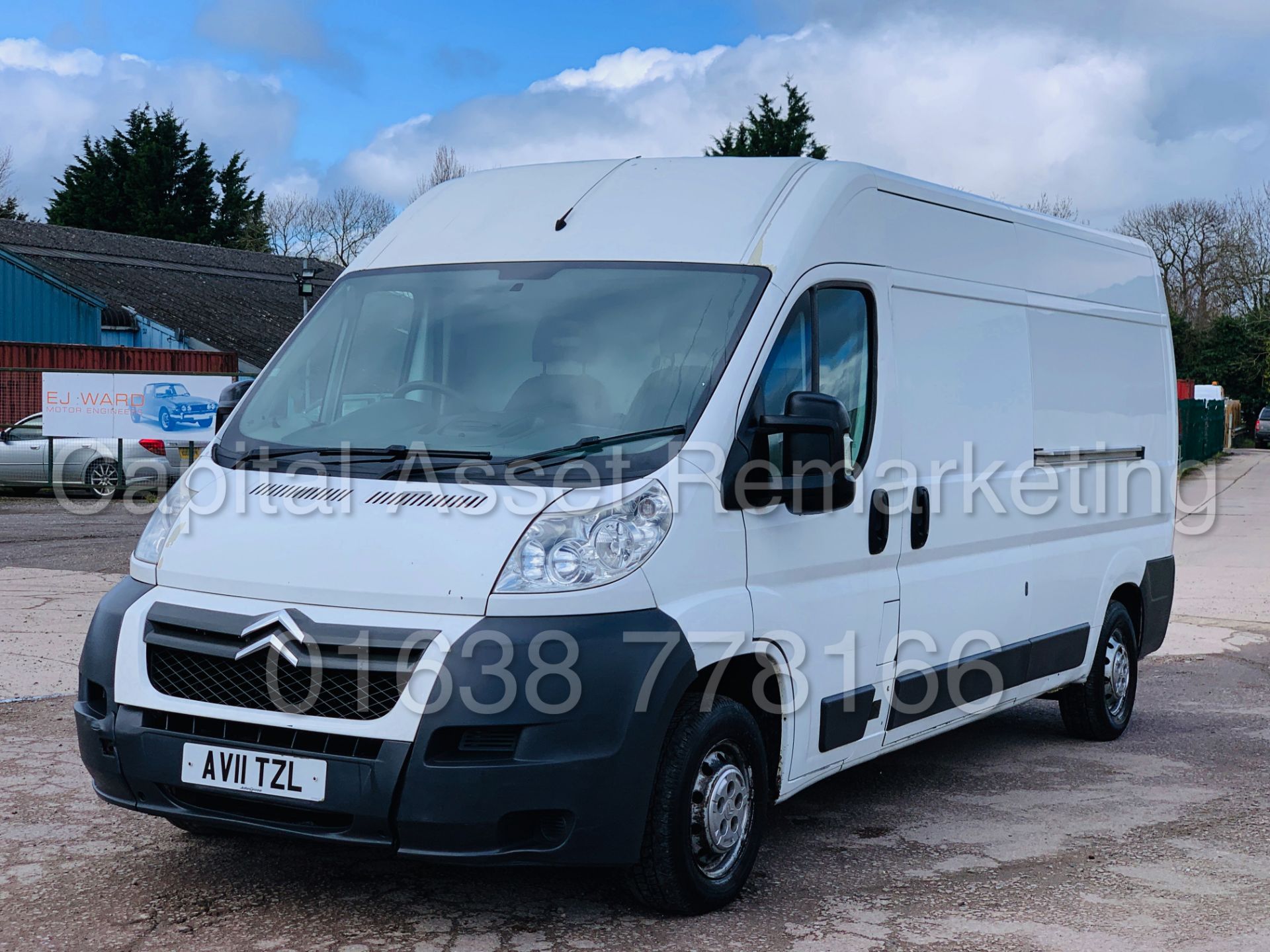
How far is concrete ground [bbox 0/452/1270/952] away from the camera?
4500 millimetres

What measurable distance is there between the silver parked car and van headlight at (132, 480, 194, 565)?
19966 mm

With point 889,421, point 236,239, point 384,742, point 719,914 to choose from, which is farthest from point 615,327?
point 236,239

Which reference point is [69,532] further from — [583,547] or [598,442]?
[583,547]

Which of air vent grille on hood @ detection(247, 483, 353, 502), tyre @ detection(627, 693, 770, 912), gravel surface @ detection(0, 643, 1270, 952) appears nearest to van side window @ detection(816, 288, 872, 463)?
tyre @ detection(627, 693, 770, 912)

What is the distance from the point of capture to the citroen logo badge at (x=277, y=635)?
421cm

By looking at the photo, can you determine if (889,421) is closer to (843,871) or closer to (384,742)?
(843,871)

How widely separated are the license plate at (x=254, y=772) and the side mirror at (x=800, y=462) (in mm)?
1439

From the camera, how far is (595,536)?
427 cm

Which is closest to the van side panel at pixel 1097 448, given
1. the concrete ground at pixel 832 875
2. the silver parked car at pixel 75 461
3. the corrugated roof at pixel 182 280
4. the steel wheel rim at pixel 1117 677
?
the steel wheel rim at pixel 1117 677

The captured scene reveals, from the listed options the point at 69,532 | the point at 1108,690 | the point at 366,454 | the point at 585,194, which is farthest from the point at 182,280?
the point at 366,454

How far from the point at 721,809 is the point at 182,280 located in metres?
48.4

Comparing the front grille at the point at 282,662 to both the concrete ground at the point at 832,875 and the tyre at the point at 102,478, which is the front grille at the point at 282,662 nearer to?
the concrete ground at the point at 832,875

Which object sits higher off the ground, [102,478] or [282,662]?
[102,478]

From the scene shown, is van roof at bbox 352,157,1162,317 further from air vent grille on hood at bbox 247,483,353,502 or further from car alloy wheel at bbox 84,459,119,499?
car alloy wheel at bbox 84,459,119,499
